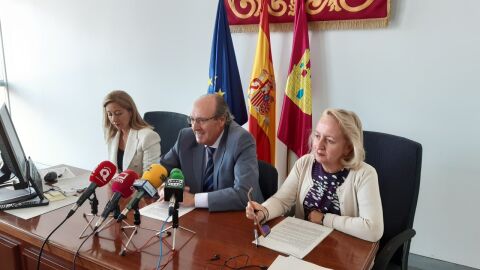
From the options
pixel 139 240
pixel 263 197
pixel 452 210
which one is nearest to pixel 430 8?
pixel 452 210

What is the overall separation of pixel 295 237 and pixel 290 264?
0.64 ft

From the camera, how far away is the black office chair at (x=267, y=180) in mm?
1881

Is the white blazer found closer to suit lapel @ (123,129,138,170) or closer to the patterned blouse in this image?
suit lapel @ (123,129,138,170)

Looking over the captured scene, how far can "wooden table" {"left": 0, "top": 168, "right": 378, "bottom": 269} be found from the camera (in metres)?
1.20

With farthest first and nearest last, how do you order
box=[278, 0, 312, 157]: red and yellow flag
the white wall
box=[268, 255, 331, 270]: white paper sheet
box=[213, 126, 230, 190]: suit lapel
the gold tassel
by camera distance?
box=[278, 0, 312, 157]: red and yellow flag → the gold tassel → the white wall → box=[213, 126, 230, 190]: suit lapel → box=[268, 255, 331, 270]: white paper sheet

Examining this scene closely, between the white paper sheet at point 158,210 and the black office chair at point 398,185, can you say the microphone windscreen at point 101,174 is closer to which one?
the white paper sheet at point 158,210

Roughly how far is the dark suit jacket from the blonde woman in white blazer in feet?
0.91

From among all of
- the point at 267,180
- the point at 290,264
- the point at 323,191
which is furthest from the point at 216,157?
the point at 290,264

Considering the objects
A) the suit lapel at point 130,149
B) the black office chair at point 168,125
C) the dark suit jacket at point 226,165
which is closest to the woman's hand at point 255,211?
the dark suit jacket at point 226,165

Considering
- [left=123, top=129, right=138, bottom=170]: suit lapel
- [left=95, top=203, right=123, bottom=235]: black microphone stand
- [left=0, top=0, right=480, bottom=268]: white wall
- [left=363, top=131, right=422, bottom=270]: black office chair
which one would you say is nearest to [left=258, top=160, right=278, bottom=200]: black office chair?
[left=363, top=131, right=422, bottom=270]: black office chair

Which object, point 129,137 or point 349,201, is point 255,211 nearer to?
point 349,201

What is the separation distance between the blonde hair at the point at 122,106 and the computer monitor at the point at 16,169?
635 millimetres

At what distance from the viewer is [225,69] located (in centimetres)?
284

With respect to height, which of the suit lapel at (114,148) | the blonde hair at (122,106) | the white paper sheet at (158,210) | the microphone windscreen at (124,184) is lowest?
the white paper sheet at (158,210)
